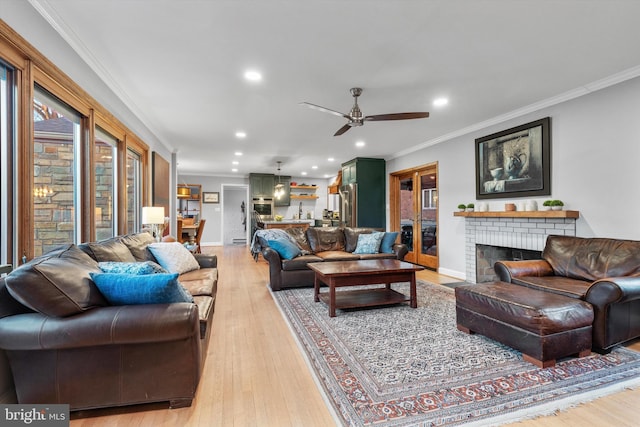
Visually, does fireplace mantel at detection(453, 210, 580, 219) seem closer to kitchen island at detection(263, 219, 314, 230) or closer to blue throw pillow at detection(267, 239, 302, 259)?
blue throw pillow at detection(267, 239, 302, 259)

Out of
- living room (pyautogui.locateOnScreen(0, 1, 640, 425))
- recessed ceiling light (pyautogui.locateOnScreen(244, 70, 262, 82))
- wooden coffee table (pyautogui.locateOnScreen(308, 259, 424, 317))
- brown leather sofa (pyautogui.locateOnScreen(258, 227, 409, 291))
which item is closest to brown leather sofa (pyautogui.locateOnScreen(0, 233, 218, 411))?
living room (pyautogui.locateOnScreen(0, 1, 640, 425))

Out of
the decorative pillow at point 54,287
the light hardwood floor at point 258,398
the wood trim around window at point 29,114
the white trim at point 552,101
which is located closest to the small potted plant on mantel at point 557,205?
the white trim at point 552,101

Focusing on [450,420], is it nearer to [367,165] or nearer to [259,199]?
[367,165]

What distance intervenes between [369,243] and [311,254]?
101 centimetres

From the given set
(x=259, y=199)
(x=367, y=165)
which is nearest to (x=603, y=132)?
(x=367, y=165)

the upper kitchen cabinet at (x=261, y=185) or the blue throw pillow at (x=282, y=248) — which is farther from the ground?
the upper kitchen cabinet at (x=261, y=185)

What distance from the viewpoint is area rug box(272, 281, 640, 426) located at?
168 centimetres

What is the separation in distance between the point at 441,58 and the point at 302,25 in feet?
4.27

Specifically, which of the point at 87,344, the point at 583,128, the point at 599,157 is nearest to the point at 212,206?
the point at 87,344

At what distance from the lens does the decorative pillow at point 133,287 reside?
1709 millimetres

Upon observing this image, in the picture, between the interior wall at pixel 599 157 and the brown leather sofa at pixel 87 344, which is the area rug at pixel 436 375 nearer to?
the brown leather sofa at pixel 87 344

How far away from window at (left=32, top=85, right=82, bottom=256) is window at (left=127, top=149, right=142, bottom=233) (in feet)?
5.21

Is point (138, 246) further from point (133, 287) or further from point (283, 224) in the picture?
point (283, 224)

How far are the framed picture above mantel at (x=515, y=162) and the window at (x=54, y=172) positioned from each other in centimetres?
509
